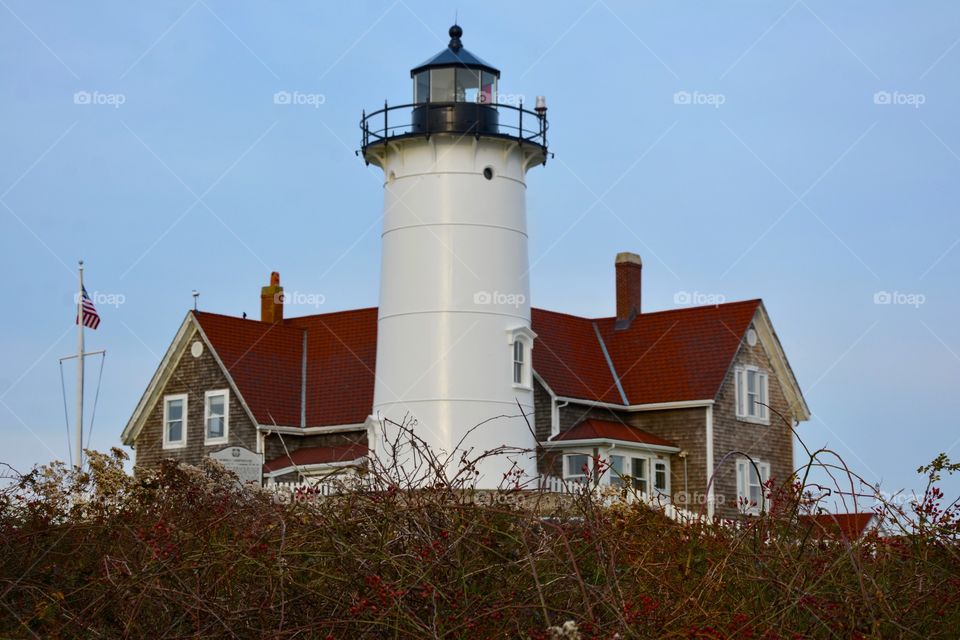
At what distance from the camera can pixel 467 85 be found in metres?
30.0

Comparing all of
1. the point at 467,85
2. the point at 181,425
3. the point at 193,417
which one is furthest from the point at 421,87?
the point at 181,425

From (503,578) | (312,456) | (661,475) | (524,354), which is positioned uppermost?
(524,354)

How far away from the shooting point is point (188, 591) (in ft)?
24.6

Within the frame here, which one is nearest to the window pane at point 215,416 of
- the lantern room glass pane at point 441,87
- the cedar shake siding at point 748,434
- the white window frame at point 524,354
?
the white window frame at point 524,354

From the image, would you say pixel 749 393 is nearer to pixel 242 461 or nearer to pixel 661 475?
pixel 661 475

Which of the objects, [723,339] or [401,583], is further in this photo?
[723,339]

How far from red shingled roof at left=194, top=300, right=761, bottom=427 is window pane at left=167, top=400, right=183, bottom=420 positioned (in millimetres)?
2011

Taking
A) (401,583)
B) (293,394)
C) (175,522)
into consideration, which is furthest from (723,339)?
(401,583)

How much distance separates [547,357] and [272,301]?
25.5 ft

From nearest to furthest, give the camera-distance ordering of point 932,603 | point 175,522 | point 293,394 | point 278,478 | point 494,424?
point 932,603
point 175,522
point 494,424
point 278,478
point 293,394

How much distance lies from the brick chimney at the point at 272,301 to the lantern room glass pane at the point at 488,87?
9.51 m

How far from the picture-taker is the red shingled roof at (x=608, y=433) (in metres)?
31.6

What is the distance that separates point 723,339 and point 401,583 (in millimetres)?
27635

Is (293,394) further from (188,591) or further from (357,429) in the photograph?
(188,591)
